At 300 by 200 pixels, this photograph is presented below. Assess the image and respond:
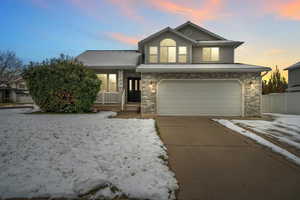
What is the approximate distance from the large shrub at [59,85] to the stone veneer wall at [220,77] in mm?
3519

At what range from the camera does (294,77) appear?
17375mm

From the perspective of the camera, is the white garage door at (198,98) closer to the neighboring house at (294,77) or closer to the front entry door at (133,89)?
the front entry door at (133,89)

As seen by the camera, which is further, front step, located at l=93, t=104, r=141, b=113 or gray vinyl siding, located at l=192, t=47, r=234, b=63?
gray vinyl siding, located at l=192, t=47, r=234, b=63

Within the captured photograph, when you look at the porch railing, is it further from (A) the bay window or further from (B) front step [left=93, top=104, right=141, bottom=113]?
(A) the bay window

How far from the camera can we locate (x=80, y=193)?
75.6 inches

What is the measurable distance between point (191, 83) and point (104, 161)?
7.87m

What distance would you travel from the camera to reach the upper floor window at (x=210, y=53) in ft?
41.5

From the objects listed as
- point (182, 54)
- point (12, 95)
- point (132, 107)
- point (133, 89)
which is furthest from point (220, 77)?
point (12, 95)

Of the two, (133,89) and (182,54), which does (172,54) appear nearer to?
(182,54)

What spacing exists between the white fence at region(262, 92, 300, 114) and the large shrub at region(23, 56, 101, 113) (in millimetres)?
13969

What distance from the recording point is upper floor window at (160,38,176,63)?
12.1 meters

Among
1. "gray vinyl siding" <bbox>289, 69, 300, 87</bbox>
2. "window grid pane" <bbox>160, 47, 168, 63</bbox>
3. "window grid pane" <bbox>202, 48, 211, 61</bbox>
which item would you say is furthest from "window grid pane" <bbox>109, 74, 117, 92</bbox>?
"gray vinyl siding" <bbox>289, 69, 300, 87</bbox>

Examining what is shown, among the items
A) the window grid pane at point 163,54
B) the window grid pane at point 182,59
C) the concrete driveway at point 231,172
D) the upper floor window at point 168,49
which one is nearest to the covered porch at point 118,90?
the window grid pane at point 163,54

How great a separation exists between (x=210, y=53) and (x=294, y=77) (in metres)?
12.5
